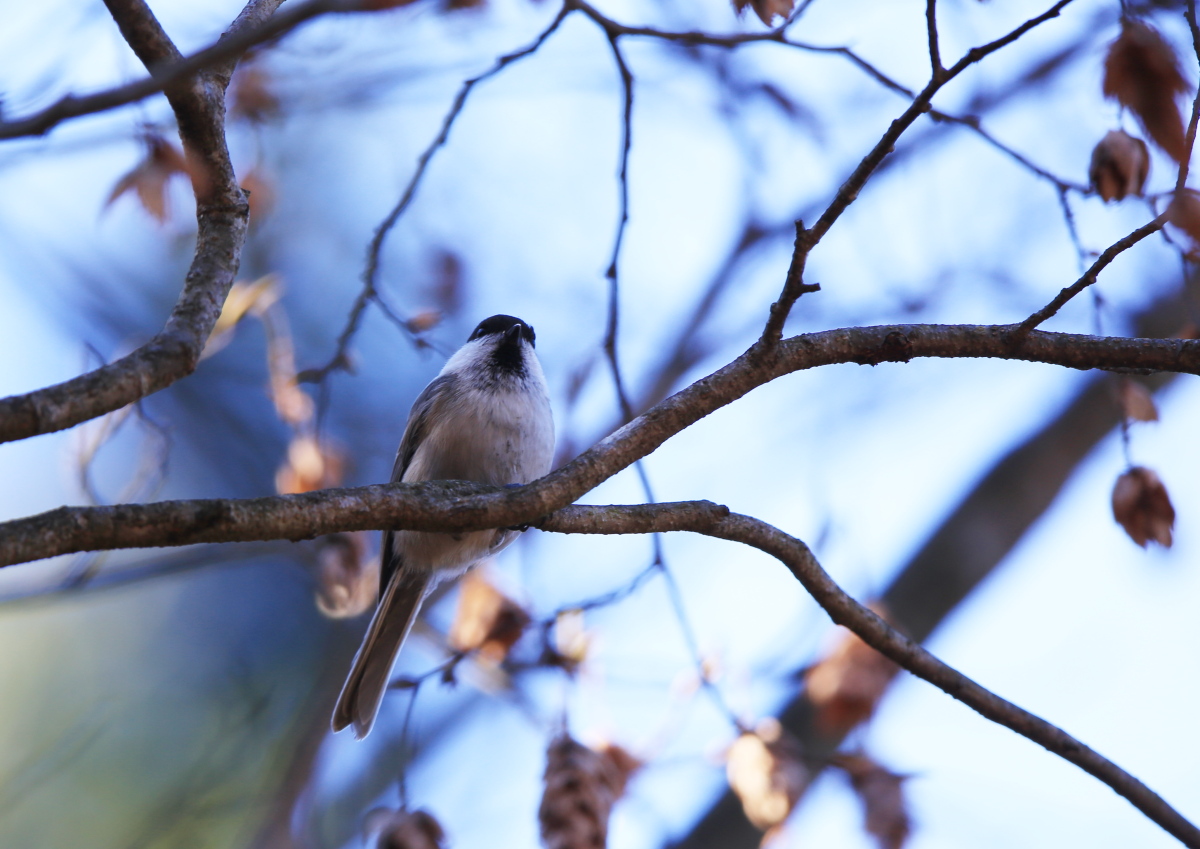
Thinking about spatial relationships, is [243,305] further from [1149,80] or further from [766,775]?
[1149,80]

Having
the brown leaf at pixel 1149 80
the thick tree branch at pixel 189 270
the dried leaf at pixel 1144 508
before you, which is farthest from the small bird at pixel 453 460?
the brown leaf at pixel 1149 80

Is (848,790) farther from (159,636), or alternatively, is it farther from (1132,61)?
(159,636)

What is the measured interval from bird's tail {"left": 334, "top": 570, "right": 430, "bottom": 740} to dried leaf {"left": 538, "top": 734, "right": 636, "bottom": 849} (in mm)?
1115

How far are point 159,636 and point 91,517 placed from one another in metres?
6.88

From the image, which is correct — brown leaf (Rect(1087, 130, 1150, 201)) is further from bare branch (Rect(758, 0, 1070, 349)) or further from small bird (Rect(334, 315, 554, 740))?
small bird (Rect(334, 315, 554, 740))

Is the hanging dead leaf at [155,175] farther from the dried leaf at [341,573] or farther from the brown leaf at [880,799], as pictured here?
the brown leaf at [880,799]

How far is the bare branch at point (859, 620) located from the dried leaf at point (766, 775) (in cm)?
66

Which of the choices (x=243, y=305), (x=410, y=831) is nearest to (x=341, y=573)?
(x=243, y=305)

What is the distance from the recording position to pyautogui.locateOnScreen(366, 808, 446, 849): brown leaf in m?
2.19

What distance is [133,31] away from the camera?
1.80 metres

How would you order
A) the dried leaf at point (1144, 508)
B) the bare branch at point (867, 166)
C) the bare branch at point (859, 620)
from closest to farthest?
the bare branch at point (867, 166) < the bare branch at point (859, 620) < the dried leaf at point (1144, 508)

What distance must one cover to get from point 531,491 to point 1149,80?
1716 millimetres

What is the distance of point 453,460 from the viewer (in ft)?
11.3

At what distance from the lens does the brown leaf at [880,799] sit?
105 inches
